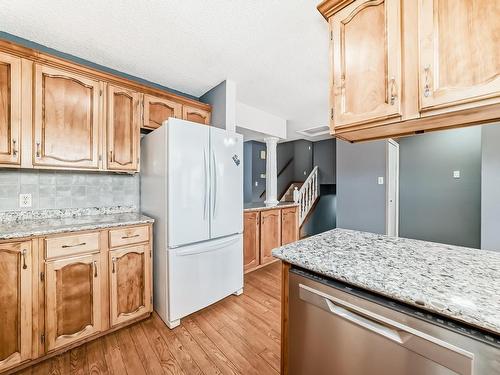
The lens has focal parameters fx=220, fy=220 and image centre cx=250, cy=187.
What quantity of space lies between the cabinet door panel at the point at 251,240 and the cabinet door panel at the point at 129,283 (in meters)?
1.28

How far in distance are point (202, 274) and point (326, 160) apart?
15.8 ft

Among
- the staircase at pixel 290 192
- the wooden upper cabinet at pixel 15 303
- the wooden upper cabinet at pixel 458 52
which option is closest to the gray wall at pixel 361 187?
the staircase at pixel 290 192

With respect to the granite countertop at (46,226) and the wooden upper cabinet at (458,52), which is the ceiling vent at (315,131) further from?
the granite countertop at (46,226)

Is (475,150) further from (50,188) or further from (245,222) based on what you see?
(50,188)

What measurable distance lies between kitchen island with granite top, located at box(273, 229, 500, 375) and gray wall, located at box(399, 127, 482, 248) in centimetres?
324

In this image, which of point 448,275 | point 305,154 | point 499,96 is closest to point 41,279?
point 448,275

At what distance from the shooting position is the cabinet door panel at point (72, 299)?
1505 mm

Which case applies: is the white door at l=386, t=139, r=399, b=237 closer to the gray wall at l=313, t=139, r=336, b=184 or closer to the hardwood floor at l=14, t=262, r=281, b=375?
the gray wall at l=313, t=139, r=336, b=184

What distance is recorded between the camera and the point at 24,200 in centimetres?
184

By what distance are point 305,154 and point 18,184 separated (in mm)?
5828

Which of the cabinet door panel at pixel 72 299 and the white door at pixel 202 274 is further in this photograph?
the white door at pixel 202 274

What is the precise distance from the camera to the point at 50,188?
6.45ft

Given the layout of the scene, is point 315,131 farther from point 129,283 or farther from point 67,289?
point 67,289

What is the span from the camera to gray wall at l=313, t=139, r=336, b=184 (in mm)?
5730
